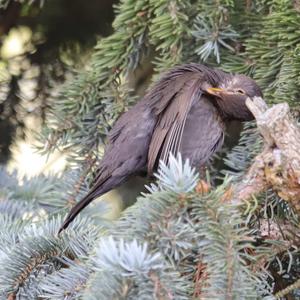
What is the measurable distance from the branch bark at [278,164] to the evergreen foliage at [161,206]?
35mm

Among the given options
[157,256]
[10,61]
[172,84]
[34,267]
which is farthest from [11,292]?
[10,61]

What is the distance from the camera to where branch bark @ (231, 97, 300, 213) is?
1455 millimetres

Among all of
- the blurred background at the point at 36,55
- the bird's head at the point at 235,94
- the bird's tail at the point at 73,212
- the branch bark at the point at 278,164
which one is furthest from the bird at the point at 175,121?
the branch bark at the point at 278,164

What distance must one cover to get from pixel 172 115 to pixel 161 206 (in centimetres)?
94

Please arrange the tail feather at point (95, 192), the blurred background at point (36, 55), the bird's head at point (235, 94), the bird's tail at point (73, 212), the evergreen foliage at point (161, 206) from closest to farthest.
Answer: the evergreen foliage at point (161, 206)
the bird's tail at point (73, 212)
the tail feather at point (95, 192)
the bird's head at point (235, 94)
the blurred background at point (36, 55)

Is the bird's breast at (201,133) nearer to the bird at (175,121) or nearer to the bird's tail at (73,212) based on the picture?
the bird at (175,121)

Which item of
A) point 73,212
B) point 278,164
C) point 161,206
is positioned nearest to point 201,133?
point 73,212

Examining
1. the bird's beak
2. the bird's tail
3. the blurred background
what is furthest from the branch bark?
the blurred background

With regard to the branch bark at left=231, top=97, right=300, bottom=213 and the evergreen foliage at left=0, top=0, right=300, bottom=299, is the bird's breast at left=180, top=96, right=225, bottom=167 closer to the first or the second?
the evergreen foliage at left=0, top=0, right=300, bottom=299

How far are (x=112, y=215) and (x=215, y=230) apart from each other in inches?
65.4

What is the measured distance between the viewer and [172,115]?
2229mm

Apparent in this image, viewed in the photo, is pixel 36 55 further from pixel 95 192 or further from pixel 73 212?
pixel 73 212

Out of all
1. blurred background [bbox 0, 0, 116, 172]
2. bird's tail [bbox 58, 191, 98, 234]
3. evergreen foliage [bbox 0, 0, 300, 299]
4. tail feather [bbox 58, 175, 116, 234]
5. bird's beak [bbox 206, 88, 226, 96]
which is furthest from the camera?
blurred background [bbox 0, 0, 116, 172]

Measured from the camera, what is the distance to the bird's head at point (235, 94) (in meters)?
2.18
